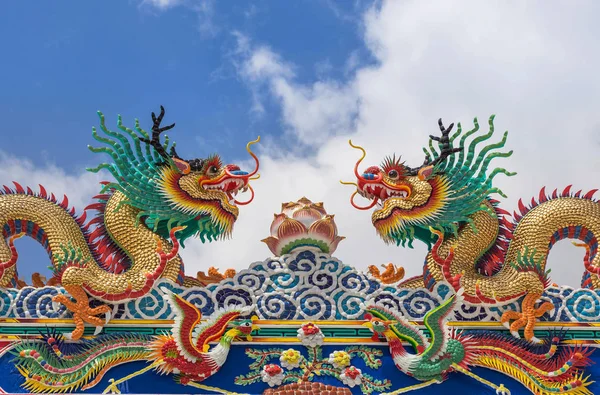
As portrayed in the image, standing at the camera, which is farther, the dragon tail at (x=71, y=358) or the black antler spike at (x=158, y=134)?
the black antler spike at (x=158, y=134)

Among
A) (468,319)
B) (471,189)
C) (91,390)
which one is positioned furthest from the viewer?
(471,189)

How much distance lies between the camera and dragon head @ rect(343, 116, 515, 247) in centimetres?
1073

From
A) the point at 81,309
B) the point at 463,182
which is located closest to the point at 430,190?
the point at 463,182

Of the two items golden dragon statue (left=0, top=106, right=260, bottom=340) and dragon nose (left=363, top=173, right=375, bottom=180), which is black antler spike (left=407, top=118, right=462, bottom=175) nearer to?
dragon nose (left=363, top=173, right=375, bottom=180)

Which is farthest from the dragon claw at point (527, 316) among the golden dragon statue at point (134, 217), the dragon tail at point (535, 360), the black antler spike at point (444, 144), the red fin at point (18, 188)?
the red fin at point (18, 188)

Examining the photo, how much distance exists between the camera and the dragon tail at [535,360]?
9555mm

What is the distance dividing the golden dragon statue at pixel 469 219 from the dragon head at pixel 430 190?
0.01 metres

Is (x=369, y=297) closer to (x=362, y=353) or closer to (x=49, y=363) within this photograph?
(x=362, y=353)

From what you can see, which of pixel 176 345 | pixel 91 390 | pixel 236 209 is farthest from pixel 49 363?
pixel 236 209

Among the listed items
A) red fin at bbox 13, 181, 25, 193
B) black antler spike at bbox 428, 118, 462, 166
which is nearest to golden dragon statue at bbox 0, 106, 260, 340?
red fin at bbox 13, 181, 25, 193

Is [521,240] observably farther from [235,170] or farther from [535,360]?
[235,170]

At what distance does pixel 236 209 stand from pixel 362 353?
236 cm

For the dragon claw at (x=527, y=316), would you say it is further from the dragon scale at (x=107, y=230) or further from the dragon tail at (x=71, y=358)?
the dragon tail at (x=71, y=358)

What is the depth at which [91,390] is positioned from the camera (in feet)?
30.9
